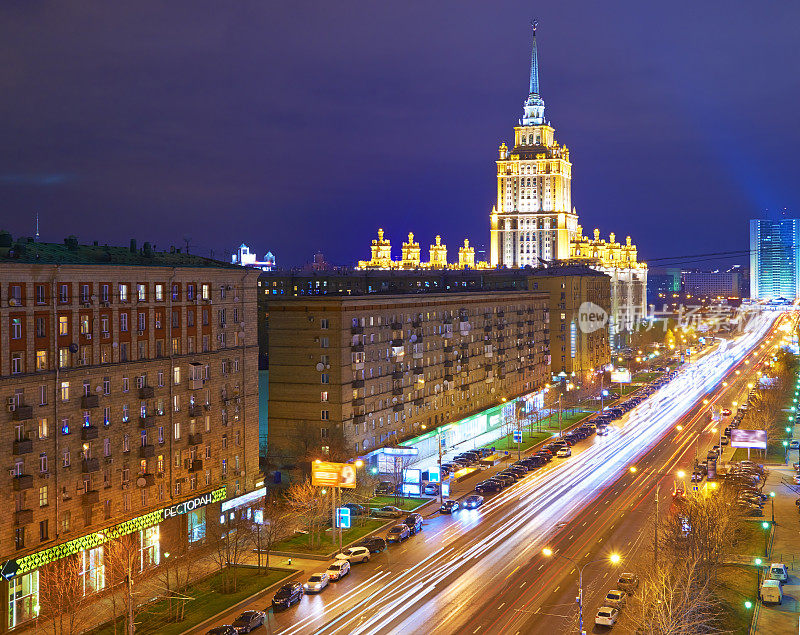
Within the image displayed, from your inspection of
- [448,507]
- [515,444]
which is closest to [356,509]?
[448,507]

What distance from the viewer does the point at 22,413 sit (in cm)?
4041

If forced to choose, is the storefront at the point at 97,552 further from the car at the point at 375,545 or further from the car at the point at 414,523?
the car at the point at 414,523

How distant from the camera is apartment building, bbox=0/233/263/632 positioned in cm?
4047

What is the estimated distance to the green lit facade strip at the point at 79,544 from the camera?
39312 millimetres

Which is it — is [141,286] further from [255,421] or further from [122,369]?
[255,421]

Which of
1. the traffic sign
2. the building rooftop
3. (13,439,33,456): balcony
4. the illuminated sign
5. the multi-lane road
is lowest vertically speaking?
the multi-lane road

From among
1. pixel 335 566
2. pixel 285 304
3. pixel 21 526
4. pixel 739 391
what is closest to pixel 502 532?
pixel 335 566

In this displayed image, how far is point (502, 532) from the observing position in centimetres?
5556

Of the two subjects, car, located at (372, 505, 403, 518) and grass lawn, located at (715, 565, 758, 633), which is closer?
grass lawn, located at (715, 565, 758, 633)

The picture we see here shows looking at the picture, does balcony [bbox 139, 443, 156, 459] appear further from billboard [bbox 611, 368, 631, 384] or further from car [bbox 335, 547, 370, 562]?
billboard [bbox 611, 368, 631, 384]

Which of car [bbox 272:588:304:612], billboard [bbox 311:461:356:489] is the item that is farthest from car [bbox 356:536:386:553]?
car [bbox 272:588:304:612]

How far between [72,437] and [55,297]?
6.38 metres

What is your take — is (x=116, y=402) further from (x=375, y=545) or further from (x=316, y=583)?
(x=375, y=545)

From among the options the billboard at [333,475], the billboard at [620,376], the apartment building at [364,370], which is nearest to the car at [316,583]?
the billboard at [333,475]
